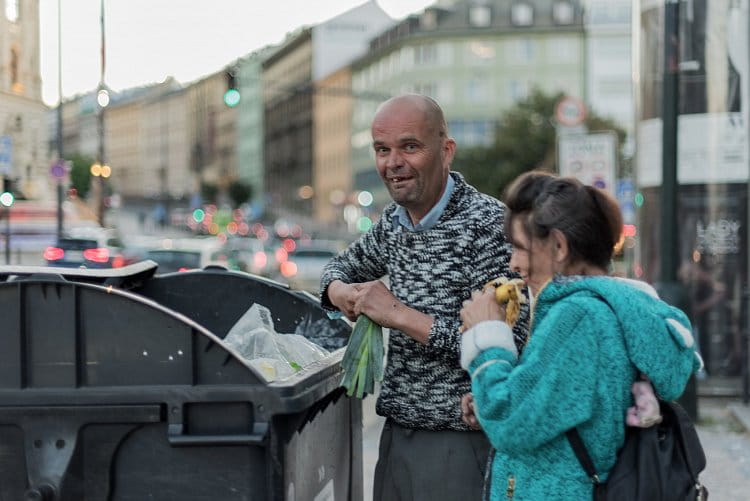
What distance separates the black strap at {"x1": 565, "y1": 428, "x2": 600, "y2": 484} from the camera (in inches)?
114

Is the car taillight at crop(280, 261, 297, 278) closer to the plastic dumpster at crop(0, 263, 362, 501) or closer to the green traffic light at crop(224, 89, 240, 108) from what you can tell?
the green traffic light at crop(224, 89, 240, 108)

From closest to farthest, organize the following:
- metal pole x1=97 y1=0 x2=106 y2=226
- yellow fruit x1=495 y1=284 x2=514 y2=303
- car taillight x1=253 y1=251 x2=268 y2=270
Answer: yellow fruit x1=495 y1=284 x2=514 y2=303 → metal pole x1=97 y1=0 x2=106 y2=226 → car taillight x1=253 y1=251 x2=268 y2=270

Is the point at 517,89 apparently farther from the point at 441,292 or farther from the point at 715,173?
the point at 441,292

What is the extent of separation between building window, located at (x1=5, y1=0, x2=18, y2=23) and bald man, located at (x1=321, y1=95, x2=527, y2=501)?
3.47 meters

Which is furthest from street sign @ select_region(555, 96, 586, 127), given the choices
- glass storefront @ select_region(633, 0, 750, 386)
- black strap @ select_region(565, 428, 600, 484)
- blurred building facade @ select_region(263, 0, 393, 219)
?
blurred building facade @ select_region(263, 0, 393, 219)

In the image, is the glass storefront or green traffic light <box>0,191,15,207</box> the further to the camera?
green traffic light <box>0,191,15,207</box>

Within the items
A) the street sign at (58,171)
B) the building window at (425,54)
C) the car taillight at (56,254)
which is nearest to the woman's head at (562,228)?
the car taillight at (56,254)

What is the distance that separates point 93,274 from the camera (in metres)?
3.92

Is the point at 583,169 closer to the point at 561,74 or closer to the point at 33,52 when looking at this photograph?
the point at 33,52

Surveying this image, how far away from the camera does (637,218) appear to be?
14258 mm

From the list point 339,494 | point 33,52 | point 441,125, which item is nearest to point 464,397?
point 441,125

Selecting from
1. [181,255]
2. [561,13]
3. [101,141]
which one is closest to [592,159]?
[181,255]

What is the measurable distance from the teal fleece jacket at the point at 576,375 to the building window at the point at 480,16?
95.2 meters

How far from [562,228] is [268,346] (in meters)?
1.43
